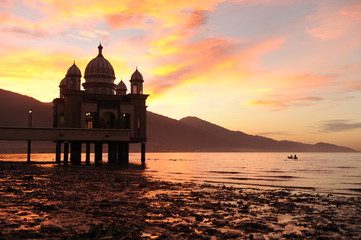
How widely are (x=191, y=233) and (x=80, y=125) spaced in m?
56.1

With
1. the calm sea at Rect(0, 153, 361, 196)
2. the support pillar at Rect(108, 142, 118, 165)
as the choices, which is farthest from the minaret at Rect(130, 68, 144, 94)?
the calm sea at Rect(0, 153, 361, 196)

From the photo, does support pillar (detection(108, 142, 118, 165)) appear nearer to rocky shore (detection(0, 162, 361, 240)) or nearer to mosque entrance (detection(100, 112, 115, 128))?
mosque entrance (detection(100, 112, 115, 128))

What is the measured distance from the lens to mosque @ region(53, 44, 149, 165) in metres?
63.5

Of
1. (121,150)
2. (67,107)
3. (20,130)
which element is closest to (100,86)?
(67,107)

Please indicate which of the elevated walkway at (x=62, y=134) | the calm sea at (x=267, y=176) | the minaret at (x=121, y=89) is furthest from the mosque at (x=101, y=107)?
the minaret at (x=121, y=89)

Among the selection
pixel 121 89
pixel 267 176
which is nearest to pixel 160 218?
pixel 267 176

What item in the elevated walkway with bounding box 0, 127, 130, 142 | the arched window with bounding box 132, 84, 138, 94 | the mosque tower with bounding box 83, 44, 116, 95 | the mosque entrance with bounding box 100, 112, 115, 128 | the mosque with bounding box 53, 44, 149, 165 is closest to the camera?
the elevated walkway with bounding box 0, 127, 130, 142

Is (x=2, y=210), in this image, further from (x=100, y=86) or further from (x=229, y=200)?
(x=100, y=86)

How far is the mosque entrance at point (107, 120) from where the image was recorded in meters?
67.3

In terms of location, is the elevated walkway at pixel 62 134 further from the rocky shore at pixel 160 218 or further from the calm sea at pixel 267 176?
the rocky shore at pixel 160 218

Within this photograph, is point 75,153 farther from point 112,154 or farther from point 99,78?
point 99,78

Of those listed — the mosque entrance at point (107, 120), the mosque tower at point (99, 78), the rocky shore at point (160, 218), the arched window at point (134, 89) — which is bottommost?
the rocky shore at point (160, 218)

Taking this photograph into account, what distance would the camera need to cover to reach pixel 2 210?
43.0 ft

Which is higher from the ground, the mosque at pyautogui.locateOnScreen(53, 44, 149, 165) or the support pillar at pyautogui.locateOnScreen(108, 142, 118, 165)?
the mosque at pyautogui.locateOnScreen(53, 44, 149, 165)
